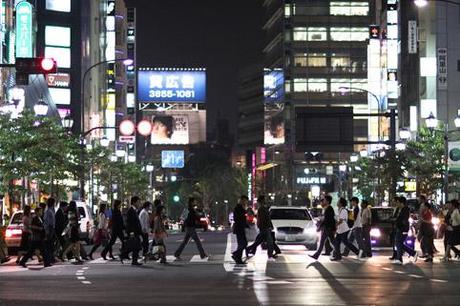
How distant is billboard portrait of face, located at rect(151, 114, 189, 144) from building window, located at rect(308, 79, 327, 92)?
115ft

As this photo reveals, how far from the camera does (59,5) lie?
99.1 meters

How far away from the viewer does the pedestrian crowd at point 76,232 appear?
25797mm

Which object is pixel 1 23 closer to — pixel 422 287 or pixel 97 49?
pixel 422 287

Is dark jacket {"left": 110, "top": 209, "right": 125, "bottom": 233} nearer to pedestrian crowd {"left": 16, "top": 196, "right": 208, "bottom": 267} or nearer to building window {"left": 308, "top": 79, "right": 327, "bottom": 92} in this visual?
pedestrian crowd {"left": 16, "top": 196, "right": 208, "bottom": 267}

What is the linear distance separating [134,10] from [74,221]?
134125mm

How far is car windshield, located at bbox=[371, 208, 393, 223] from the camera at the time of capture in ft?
112

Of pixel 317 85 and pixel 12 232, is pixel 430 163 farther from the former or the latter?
pixel 317 85

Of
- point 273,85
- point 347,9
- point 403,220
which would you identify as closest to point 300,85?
point 273,85

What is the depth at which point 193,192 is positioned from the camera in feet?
447

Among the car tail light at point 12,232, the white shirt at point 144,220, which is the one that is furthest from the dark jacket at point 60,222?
the car tail light at point 12,232

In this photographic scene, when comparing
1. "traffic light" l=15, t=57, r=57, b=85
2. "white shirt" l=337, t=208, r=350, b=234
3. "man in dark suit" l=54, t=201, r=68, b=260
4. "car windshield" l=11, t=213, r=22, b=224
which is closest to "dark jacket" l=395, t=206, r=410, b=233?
"white shirt" l=337, t=208, r=350, b=234

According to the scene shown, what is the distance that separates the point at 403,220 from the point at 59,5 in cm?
7863

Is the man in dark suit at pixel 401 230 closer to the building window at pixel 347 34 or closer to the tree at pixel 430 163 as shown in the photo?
the tree at pixel 430 163

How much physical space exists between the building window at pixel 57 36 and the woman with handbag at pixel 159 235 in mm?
72467
